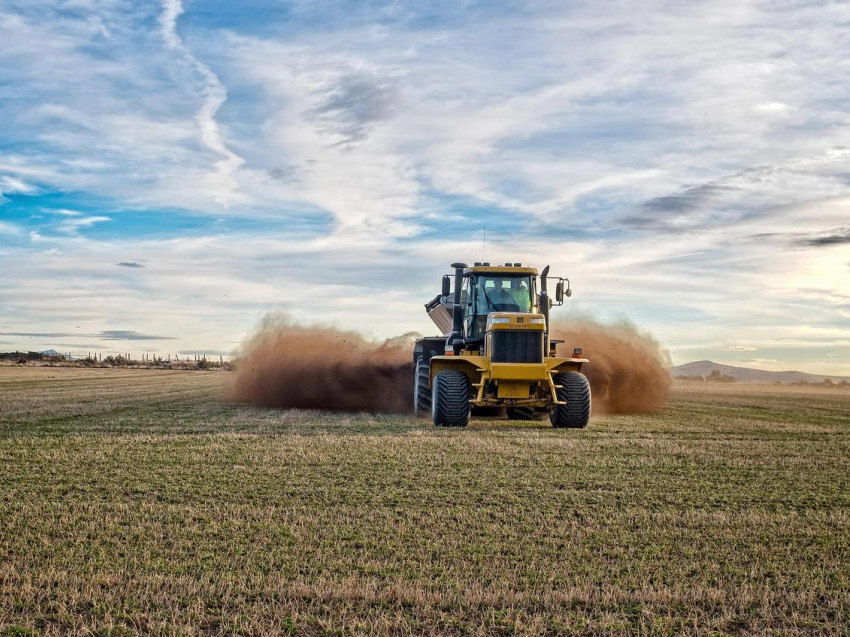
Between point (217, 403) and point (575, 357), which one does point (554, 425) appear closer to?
point (575, 357)

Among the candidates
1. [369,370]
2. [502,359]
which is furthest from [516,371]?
[369,370]

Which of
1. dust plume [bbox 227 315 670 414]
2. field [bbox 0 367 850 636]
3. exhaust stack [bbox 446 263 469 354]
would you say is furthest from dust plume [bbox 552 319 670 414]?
field [bbox 0 367 850 636]

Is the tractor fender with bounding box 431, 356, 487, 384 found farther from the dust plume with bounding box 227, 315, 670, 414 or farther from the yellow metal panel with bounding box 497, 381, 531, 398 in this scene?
the dust plume with bounding box 227, 315, 670, 414

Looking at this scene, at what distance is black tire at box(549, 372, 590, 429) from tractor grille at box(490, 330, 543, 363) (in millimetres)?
885

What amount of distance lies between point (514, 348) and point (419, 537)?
35.8 ft

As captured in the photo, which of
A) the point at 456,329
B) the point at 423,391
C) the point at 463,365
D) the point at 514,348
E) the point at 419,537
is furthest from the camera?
the point at 456,329

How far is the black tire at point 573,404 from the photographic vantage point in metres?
18.2

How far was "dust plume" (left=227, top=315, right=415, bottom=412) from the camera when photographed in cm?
2473

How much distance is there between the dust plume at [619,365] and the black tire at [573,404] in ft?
15.4

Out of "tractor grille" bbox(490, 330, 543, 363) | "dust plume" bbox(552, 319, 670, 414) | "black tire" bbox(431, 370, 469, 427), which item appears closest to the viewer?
"black tire" bbox(431, 370, 469, 427)

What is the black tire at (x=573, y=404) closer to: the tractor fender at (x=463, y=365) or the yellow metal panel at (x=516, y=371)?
the yellow metal panel at (x=516, y=371)

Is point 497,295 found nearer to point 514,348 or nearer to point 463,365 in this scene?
point 514,348

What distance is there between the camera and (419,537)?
302 inches

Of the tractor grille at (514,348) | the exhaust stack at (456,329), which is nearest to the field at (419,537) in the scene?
the tractor grille at (514,348)
